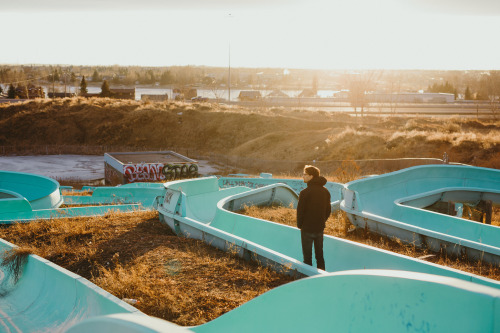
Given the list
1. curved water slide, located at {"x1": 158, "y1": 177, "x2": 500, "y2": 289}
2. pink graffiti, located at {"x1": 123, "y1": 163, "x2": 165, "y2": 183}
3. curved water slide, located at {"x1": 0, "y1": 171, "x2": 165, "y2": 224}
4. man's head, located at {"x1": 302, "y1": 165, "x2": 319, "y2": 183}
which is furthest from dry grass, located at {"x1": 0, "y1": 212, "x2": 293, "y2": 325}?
pink graffiti, located at {"x1": 123, "y1": 163, "x2": 165, "y2": 183}

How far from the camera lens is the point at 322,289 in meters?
4.21

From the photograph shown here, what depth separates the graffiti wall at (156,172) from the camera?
1374 inches

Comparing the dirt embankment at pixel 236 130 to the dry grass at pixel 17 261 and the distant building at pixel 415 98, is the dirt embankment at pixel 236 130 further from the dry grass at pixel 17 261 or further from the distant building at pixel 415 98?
the distant building at pixel 415 98

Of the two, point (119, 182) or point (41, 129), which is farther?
point (41, 129)

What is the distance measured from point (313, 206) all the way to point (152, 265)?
9.13 feet

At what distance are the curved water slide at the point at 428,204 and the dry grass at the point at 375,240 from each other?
0.18 m

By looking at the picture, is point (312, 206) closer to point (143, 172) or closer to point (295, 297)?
point (295, 297)

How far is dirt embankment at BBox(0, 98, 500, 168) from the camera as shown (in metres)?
37.7

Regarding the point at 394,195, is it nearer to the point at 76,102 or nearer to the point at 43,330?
the point at 43,330

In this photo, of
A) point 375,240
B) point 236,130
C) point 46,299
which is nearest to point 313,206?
point 46,299

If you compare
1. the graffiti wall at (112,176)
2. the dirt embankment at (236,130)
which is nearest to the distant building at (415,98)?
the dirt embankment at (236,130)

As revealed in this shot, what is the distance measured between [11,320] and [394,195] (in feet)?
40.6

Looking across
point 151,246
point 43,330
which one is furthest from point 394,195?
point 43,330

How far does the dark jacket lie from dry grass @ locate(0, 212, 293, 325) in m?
0.91
